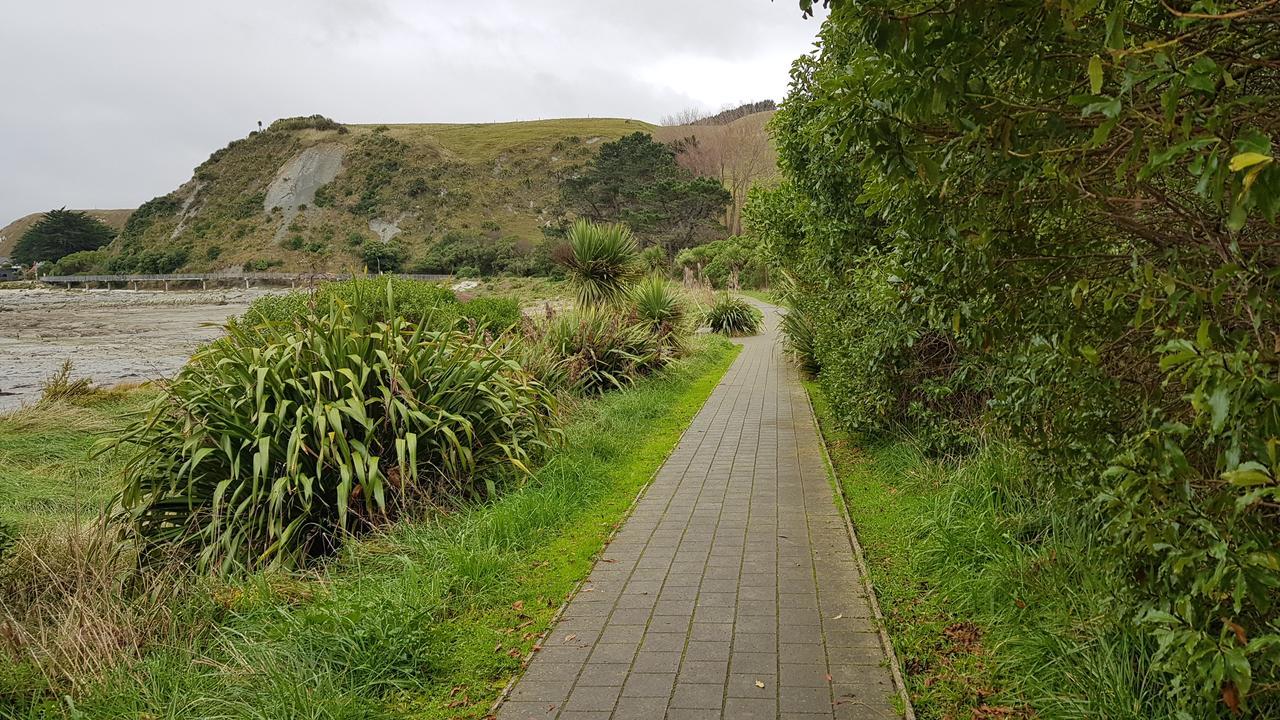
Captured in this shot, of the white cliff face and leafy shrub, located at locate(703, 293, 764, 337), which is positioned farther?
the white cliff face

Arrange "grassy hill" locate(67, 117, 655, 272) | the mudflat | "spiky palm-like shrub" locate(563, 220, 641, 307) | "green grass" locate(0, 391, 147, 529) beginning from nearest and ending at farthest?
"green grass" locate(0, 391, 147, 529)
"spiky palm-like shrub" locate(563, 220, 641, 307)
the mudflat
"grassy hill" locate(67, 117, 655, 272)

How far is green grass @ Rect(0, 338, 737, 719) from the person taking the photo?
139 inches

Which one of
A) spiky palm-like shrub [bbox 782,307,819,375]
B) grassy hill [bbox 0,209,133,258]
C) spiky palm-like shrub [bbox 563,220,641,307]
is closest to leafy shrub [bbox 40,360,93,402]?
spiky palm-like shrub [bbox 563,220,641,307]

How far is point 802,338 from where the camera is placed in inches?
564

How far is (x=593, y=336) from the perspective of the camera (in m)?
12.6

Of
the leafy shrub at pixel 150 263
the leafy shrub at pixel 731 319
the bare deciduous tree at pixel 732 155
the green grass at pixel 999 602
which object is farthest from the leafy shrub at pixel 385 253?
the green grass at pixel 999 602

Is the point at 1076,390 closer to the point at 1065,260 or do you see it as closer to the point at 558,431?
the point at 1065,260

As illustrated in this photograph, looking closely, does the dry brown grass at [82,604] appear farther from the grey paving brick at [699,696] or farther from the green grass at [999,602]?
the green grass at [999,602]

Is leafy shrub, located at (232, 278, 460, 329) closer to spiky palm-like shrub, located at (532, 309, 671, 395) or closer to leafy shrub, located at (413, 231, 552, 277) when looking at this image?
spiky palm-like shrub, located at (532, 309, 671, 395)

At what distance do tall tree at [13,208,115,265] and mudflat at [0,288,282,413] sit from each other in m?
29.3

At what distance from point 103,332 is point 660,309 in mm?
29592

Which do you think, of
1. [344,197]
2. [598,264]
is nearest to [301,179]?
[344,197]

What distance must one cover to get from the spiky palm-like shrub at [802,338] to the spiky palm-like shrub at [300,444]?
319 inches

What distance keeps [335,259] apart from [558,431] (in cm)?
7599
